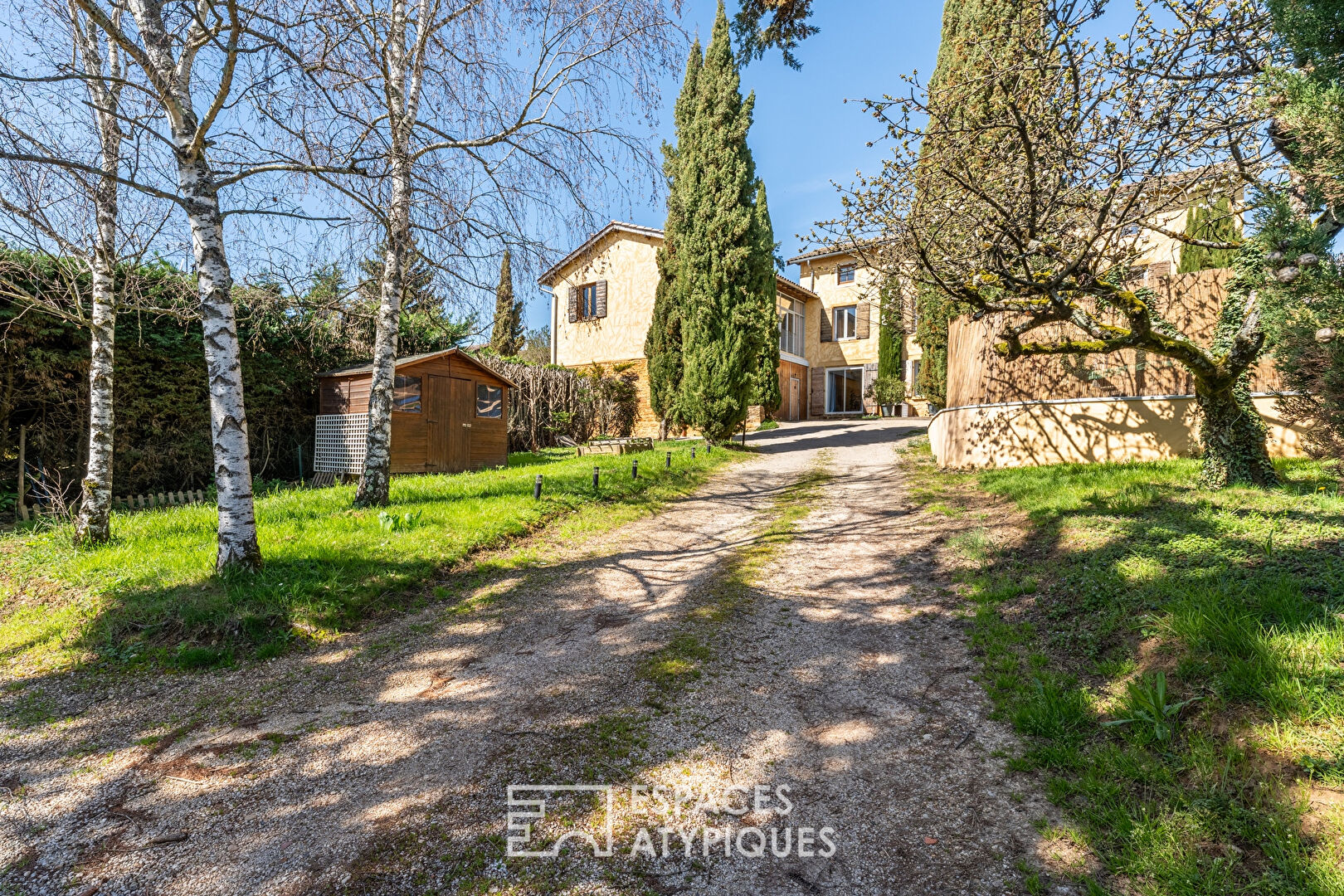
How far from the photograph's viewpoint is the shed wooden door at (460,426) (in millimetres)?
13109

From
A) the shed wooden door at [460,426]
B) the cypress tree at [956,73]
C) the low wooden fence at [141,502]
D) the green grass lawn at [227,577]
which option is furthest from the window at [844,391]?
the low wooden fence at [141,502]

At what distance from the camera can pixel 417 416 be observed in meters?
12.3

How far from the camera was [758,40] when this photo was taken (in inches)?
295

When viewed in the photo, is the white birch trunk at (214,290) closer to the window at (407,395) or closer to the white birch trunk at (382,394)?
the white birch trunk at (382,394)

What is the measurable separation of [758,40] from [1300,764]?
8.54 meters

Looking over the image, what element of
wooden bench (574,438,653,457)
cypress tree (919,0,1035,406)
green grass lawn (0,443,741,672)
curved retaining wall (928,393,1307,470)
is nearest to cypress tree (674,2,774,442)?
wooden bench (574,438,653,457)

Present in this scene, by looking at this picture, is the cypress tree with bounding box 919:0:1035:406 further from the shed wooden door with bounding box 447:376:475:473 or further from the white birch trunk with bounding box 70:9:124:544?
the shed wooden door with bounding box 447:376:475:473

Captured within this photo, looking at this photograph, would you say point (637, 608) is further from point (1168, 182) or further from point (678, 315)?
point (678, 315)

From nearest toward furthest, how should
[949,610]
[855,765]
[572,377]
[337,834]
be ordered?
[337,834] < [855,765] < [949,610] < [572,377]

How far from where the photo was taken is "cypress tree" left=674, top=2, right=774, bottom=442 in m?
16.8

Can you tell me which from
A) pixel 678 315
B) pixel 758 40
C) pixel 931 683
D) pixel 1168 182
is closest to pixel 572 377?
pixel 678 315

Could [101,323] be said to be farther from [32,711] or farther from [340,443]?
[340,443]

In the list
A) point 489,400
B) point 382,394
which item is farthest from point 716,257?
point 382,394

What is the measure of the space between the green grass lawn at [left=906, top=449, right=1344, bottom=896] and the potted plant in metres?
20.3
